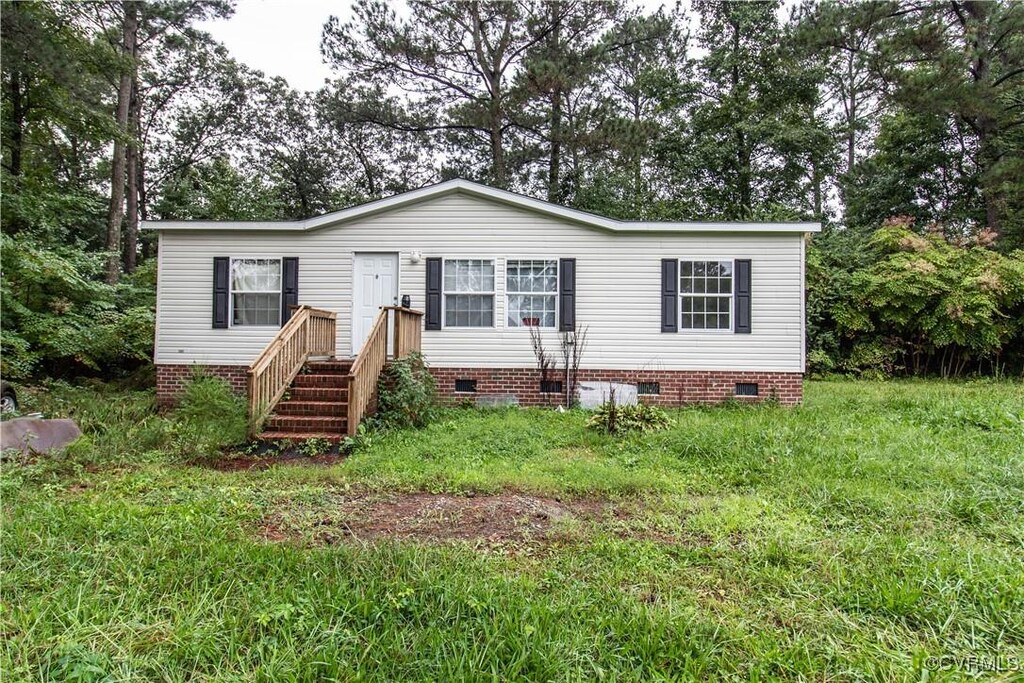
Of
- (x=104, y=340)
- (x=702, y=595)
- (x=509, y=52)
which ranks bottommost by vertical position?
(x=702, y=595)

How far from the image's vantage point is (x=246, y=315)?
8500 millimetres

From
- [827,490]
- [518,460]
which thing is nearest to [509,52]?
[518,460]

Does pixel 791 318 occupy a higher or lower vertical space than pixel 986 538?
higher

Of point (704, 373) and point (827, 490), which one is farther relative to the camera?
point (704, 373)

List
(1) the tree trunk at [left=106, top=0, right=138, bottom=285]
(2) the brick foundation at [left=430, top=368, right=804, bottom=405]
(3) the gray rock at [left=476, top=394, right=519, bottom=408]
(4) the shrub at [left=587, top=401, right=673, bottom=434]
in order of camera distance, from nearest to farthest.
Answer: (4) the shrub at [left=587, top=401, right=673, bottom=434], (2) the brick foundation at [left=430, top=368, right=804, bottom=405], (3) the gray rock at [left=476, top=394, right=519, bottom=408], (1) the tree trunk at [left=106, top=0, right=138, bottom=285]

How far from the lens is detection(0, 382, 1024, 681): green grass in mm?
1973

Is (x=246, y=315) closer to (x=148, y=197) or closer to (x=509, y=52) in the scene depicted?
(x=509, y=52)

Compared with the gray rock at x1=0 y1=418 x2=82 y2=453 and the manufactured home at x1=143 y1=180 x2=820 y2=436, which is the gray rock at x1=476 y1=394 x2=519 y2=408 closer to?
the manufactured home at x1=143 y1=180 x2=820 y2=436

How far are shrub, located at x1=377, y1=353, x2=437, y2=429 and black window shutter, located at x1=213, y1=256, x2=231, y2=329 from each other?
12.0 feet

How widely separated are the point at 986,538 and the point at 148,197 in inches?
1002

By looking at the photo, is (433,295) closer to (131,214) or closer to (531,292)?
(531,292)

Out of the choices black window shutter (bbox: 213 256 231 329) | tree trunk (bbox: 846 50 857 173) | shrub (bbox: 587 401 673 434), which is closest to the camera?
shrub (bbox: 587 401 673 434)
